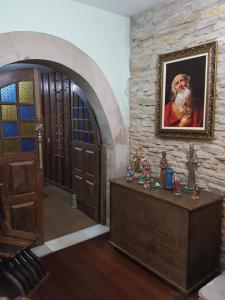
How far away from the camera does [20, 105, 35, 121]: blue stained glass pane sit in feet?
8.55

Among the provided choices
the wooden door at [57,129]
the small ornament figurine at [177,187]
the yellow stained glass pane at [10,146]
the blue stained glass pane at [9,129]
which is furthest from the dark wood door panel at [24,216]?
the wooden door at [57,129]

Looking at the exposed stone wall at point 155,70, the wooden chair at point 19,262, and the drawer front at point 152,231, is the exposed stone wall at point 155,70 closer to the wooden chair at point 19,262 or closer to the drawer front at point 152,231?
the drawer front at point 152,231

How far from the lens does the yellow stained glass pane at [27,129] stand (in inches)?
103

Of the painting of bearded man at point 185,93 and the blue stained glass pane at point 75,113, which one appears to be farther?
the blue stained glass pane at point 75,113

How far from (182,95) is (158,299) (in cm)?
185

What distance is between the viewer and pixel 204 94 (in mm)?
2369

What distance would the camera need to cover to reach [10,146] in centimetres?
254

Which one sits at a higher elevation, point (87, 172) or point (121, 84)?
point (121, 84)

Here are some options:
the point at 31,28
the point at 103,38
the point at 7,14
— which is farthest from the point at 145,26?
the point at 7,14

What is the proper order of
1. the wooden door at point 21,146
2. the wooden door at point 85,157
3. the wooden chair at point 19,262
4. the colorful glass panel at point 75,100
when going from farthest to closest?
the colorful glass panel at point 75,100 → the wooden door at point 85,157 → the wooden door at point 21,146 → the wooden chair at point 19,262

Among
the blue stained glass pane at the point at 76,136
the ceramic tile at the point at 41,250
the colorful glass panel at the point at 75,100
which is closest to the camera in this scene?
the ceramic tile at the point at 41,250

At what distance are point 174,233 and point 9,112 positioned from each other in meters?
1.94

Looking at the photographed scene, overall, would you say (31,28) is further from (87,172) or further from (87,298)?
(87,298)

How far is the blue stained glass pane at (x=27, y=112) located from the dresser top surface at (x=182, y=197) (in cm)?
118
